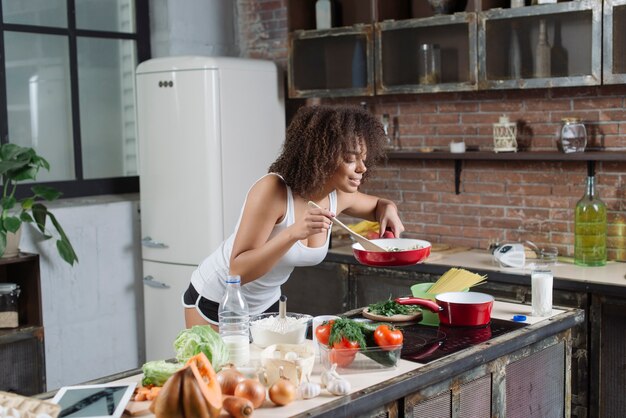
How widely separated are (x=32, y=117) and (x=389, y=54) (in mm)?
2054

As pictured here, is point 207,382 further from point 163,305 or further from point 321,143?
point 163,305

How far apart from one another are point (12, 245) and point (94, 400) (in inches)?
97.0

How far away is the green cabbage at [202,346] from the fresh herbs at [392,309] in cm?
73

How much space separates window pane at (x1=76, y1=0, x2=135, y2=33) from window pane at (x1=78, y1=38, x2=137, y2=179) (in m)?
0.08

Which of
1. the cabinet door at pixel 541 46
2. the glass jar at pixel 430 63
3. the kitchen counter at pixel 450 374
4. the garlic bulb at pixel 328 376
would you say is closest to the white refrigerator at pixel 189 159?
the glass jar at pixel 430 63

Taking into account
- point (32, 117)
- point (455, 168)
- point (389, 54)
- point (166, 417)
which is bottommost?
point (166, 417)

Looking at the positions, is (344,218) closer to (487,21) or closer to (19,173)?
(487,21)

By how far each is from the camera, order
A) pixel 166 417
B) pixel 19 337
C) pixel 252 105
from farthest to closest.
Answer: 1. pixel 252 105
2. pixel 19 337
3. pixel 166 417

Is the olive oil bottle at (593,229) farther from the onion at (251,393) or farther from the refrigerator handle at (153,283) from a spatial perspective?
the onion at (251,393)

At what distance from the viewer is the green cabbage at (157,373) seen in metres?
2.27

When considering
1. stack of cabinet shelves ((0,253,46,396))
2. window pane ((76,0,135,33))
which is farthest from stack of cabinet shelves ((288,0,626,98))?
stack of cabinet shelves ((0,253,46,396))

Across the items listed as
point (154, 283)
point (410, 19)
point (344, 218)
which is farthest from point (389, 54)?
point (154, 283)

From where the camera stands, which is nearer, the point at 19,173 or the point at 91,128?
the point at 19,173

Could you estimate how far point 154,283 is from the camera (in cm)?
512
